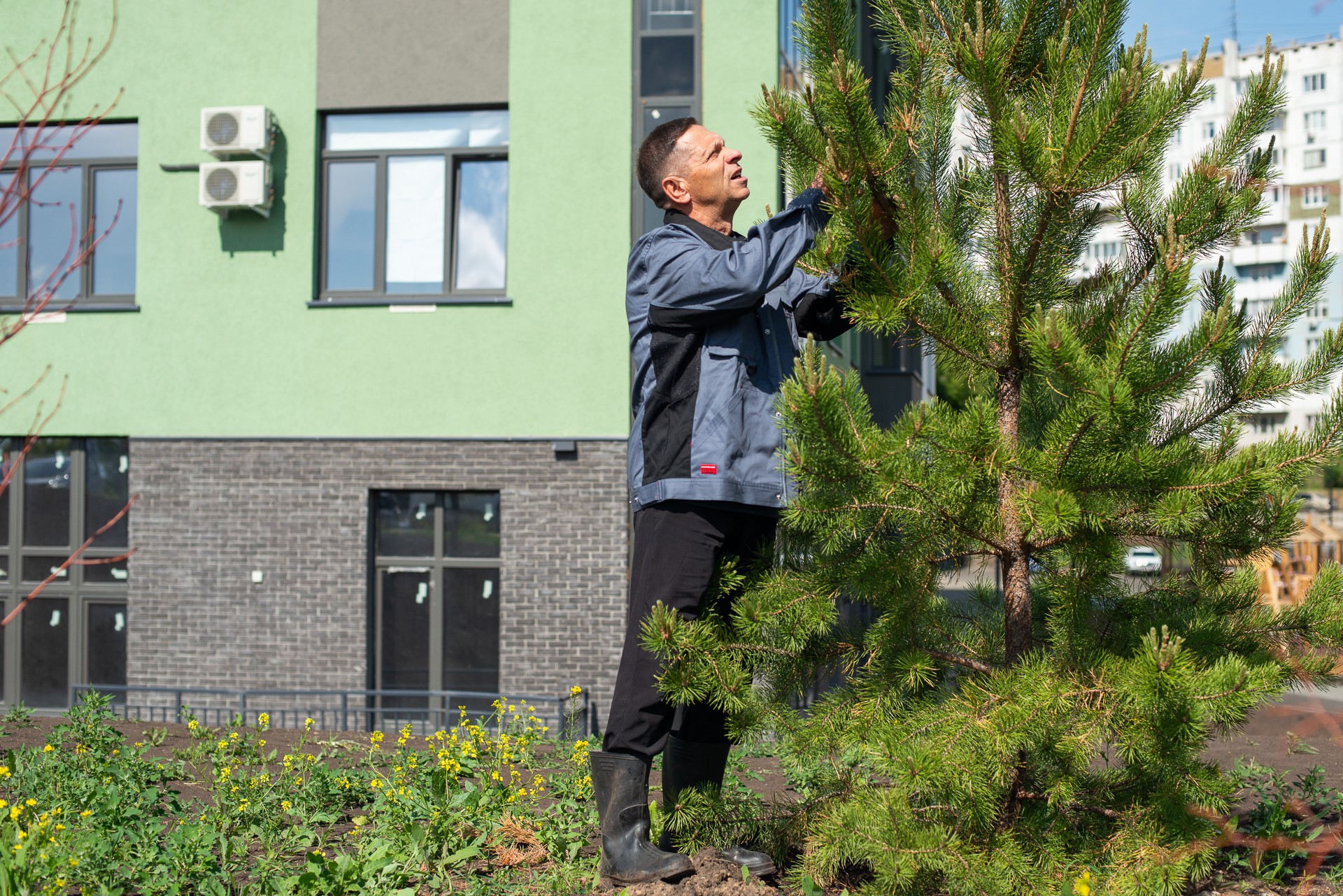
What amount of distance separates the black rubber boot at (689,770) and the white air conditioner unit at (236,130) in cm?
996

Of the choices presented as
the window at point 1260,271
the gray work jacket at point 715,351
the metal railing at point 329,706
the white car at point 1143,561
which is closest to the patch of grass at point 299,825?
the gray work jacket at point 715,351

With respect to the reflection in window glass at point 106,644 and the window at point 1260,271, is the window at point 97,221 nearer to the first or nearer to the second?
the reflection in window glass at point 106,644

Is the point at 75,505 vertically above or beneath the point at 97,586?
above

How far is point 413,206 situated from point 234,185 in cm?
177

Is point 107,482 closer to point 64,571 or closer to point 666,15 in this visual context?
point 64,571

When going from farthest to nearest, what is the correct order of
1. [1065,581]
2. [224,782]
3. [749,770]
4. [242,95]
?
[242,95] → [749,770] → [224,782] → [1065,581]

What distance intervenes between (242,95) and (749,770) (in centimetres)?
940

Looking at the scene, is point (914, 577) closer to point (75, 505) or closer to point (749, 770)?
point (749, 770)

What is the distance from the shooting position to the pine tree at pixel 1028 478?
285cm

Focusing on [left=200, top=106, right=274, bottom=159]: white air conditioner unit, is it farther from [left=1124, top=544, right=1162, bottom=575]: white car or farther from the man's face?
[left=1124, top=544, right=1162, bottom=575]: white car

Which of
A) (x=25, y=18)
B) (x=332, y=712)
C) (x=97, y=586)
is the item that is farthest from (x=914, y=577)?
(x=25, y=18)

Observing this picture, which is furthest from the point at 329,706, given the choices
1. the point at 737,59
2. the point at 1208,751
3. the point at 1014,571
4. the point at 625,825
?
the point at 1014,571

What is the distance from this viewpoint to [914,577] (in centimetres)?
331

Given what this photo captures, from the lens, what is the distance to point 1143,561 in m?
4.05
